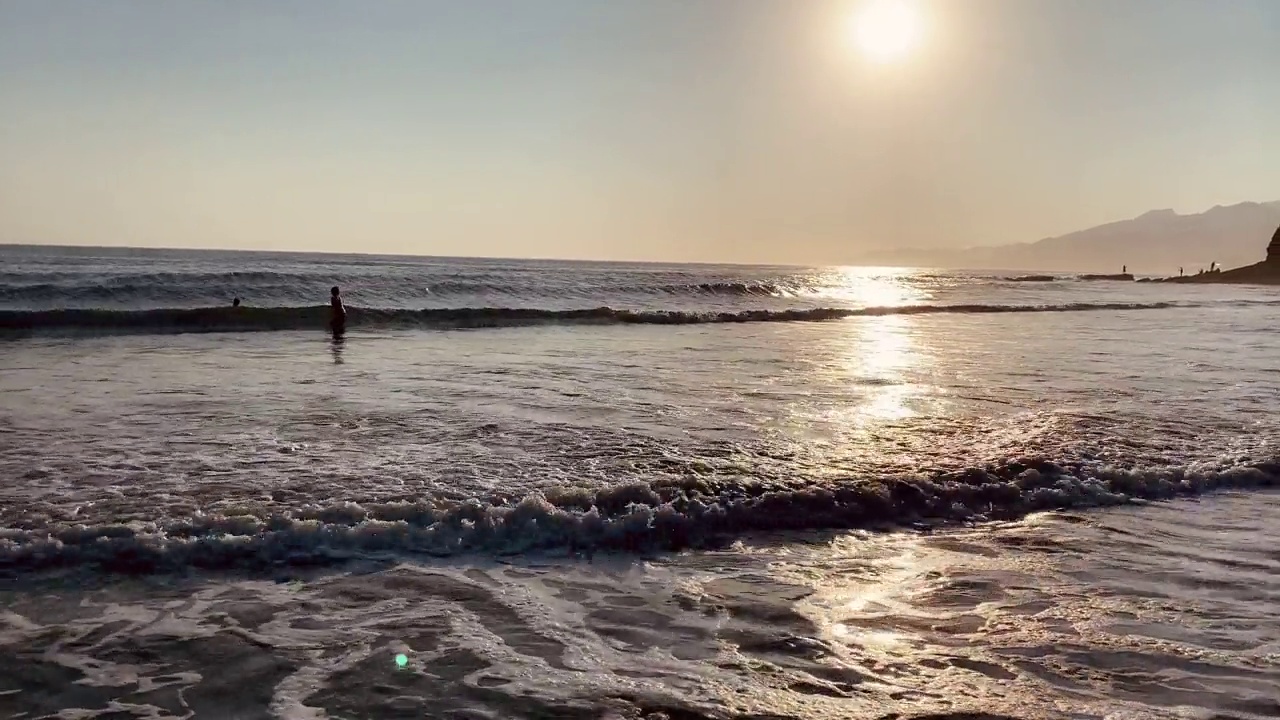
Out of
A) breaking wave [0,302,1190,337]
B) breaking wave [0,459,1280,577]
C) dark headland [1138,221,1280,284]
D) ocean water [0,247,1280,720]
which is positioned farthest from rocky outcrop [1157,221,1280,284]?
breaking wave [0,459,1280,577]

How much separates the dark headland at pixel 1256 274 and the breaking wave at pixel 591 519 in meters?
86.8

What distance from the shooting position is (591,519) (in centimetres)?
618

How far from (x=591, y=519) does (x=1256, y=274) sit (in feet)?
309

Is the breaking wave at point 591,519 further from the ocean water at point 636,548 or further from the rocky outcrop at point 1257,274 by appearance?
the rocky outcrop at point 1257,274

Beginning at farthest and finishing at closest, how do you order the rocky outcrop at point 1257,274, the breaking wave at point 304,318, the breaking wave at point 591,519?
the rocky outcrop at point 1257,274
the breaking wave at point 304,318
the breaking wave at point 591,519

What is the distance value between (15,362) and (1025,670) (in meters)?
18.4

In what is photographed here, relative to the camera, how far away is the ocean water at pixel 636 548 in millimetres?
3928

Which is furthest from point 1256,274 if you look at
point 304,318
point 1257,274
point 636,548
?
point 636,548

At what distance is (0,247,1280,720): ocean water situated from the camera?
3.93 m

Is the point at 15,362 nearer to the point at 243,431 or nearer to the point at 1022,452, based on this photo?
the point at 243,431

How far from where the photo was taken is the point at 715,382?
1377 cm

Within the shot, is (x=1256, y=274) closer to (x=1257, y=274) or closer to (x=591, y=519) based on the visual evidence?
(x=1257, y=274)

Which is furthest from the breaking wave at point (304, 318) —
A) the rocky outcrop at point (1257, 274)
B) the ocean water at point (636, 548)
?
the rocky outcrop at point (1257, 274)

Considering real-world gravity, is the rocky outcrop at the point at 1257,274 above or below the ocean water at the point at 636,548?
above
